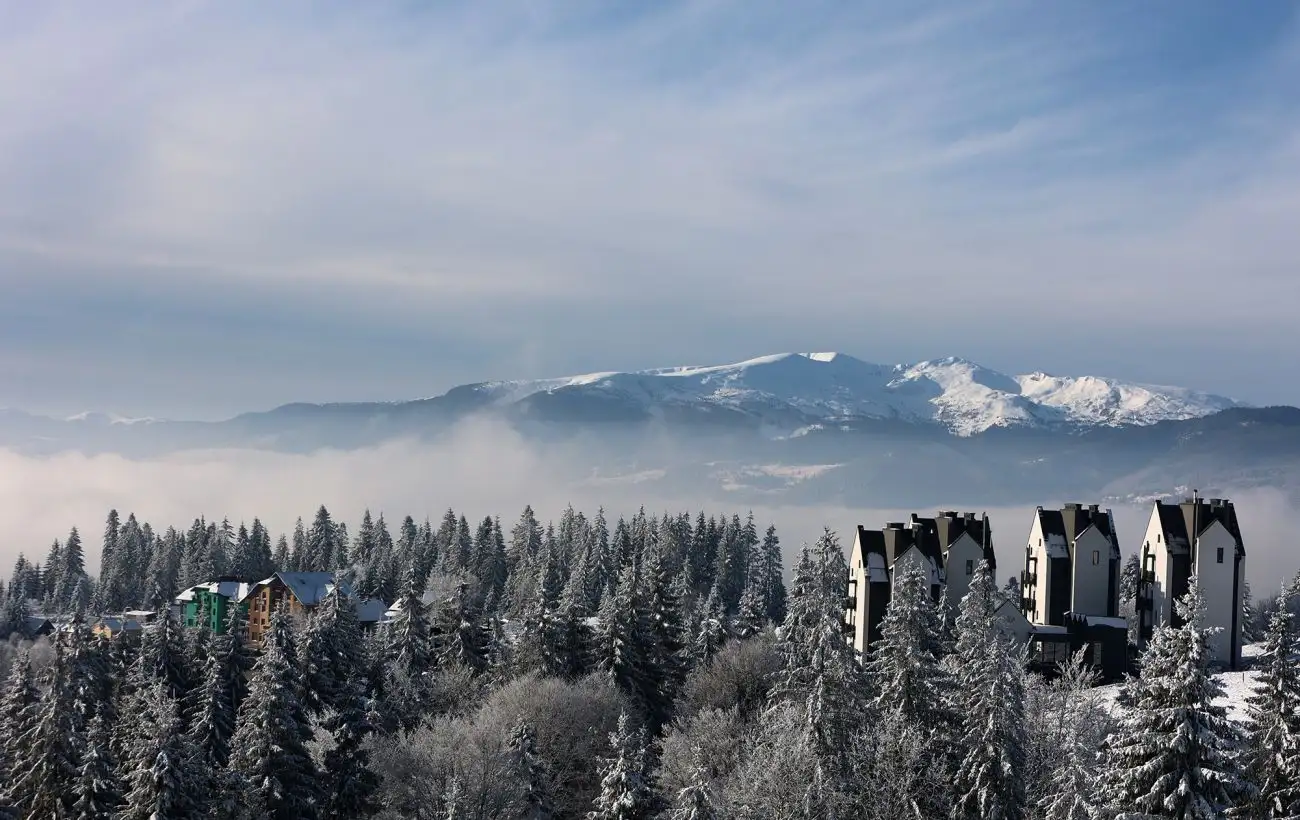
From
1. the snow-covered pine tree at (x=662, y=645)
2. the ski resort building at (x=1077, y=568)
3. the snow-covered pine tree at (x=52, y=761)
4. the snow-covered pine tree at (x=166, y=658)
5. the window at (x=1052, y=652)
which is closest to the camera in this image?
the snow-covered pine tree at (x=52, y=761)

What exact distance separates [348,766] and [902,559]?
40373 millimetres

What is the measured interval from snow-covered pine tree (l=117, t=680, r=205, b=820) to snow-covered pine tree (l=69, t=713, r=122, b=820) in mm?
3750

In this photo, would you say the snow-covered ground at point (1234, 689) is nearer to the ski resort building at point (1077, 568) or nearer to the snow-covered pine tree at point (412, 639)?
the ski resort building at point (1077, 568)

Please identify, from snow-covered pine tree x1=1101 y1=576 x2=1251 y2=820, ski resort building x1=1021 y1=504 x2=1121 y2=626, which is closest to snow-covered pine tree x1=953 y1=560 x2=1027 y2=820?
snow-covered pine tree x1=1101 y1=576 x2=1251 y2=820

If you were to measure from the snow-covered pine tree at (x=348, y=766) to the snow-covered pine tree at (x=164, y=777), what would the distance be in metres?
9.57

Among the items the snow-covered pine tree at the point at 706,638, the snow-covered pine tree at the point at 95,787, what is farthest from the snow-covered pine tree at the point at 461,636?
the snow-covered pine tree at the point at 95,787

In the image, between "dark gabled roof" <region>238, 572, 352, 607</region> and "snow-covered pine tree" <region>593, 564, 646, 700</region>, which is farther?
"dark gabled roof" <region>238, 572, 352, 607</region>

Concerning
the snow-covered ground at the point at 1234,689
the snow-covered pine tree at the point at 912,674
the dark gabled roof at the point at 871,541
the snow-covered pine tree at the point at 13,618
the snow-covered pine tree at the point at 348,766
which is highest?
the dark gabled roof at the point at 871,541

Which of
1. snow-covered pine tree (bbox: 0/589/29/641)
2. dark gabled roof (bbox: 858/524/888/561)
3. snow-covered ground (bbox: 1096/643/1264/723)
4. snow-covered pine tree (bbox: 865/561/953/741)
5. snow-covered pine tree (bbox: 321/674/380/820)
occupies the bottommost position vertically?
snow-covered pine tree (bbox: 0/589/29/641)

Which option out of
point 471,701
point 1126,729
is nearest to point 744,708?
point 471,701

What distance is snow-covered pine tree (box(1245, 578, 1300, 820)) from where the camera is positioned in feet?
131

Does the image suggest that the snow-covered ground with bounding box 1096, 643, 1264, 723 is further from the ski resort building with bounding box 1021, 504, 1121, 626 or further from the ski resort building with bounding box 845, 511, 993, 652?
the ski resort building with bounding box 845, 511, 993, 652

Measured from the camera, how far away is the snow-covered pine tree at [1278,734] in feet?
131

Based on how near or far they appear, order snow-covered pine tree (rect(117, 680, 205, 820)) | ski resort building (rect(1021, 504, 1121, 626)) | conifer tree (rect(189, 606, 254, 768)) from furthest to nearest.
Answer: ski resort building (rect(1021, 504, 1121, 626))
conifer tree (rect(189, 606, 254, 768))
snow-covered pine tree (rect(117, 680, 205, 820))
